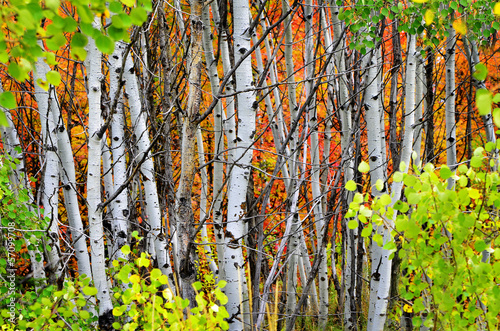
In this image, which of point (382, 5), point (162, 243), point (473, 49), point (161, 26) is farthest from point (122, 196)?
point (473, 49)

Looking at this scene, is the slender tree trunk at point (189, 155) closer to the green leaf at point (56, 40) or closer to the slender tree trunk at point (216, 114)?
the slender tree trunk at point (216, 114)

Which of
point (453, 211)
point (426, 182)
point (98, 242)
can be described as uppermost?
point (426, 182)

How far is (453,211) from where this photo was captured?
153 centimetres

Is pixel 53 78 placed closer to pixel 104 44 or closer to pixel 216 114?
pixel 104 44

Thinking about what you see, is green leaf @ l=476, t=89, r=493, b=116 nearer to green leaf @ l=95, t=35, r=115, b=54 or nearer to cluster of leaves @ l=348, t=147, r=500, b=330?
cluster of leaves @ l=348, t=147, r=500, b=330

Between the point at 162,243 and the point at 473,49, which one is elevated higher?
the point at 473,49

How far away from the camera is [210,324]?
1754 millimetres

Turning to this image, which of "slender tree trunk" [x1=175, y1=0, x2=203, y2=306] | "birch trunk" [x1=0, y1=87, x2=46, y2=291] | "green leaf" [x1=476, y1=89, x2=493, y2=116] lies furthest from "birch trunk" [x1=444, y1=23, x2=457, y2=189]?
"birch trunk" [x1=0, y1=87, x2=46, y2=291]

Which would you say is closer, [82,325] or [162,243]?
[82,325]

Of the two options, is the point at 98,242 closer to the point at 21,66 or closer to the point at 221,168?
the point at 221,168

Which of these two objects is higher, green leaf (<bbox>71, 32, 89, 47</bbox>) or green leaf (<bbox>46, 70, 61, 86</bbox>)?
green leaf (<bbox>71, 32, 89, 47</bbox>)

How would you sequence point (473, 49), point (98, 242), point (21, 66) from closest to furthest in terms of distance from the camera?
point (21, 66) → point (98, 242) → point (473, 49)

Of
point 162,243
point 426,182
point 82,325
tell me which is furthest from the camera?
point 162,243

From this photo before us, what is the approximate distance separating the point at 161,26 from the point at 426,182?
2498 millimetres
